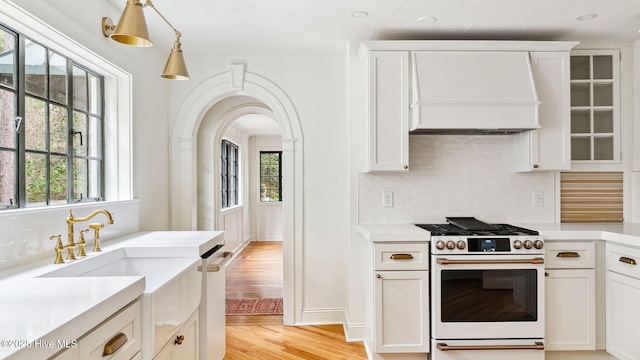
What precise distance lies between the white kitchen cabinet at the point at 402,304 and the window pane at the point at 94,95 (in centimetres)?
217

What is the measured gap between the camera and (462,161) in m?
3.06

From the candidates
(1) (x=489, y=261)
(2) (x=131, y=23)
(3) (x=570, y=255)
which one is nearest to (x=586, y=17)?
(3) (x=570, y=255)

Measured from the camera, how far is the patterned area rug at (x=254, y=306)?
3.55m

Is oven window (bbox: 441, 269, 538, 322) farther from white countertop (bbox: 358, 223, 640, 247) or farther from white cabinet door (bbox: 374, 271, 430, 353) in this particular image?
white countertop (bbox: 358, 223, 640, 247)

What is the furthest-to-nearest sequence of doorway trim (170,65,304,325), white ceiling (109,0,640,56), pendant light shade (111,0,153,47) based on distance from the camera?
1. doorway trim (170,65,304,325)
2. white ceiling (109,0,640,56)
3. pendant light shade (111,0,153,47)

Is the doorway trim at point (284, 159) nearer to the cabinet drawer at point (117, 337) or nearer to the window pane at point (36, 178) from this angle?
the window pane at point (36, 178)

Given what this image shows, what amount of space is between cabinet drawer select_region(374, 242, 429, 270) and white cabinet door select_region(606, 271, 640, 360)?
1.25 m

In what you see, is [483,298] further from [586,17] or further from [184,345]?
[586,17]

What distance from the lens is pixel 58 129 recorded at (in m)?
2.10

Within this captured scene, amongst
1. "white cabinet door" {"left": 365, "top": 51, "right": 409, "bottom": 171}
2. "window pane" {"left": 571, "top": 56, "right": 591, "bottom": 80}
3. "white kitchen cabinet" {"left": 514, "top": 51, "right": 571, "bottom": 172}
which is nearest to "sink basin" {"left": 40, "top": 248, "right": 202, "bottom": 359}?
"white cabinet door" {"left": 365, "top": 51, "right": 409, "bottom": 171}

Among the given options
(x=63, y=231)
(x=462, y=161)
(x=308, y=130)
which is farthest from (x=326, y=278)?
(x=63, y=231)

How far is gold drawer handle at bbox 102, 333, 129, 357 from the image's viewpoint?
1.05m

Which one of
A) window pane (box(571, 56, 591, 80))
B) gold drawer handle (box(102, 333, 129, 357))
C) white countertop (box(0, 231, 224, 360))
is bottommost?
gold drawer handle (box(102, 333, 129, 357))

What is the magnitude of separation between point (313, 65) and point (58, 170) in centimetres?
211
